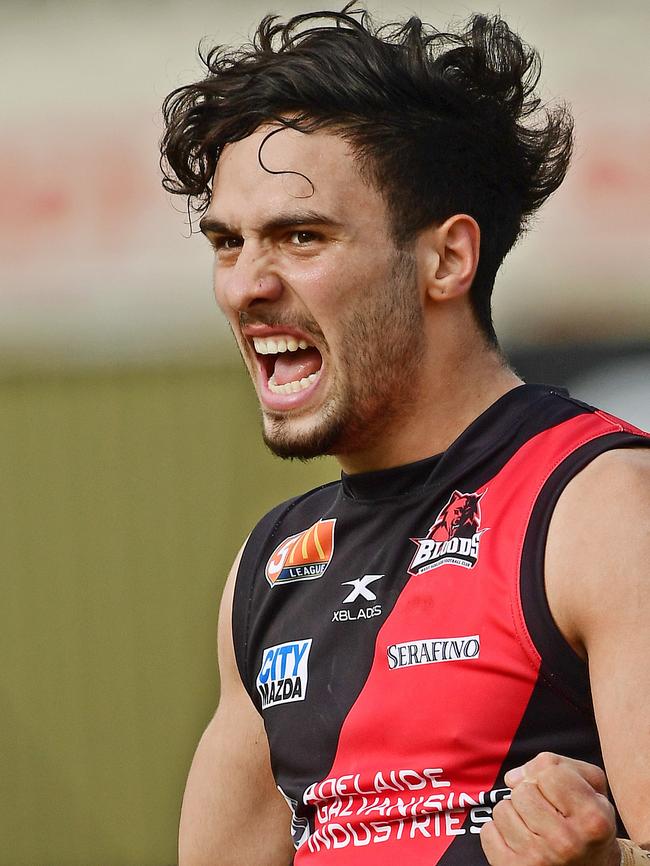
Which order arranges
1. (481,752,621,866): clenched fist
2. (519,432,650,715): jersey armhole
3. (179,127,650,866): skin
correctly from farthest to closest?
1. (179,127,650,866): skin
2. (519,432,650,715): jersey armhole
3. (481,752,621,866): clenched fist

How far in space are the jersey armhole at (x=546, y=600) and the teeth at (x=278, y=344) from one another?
0.61 m

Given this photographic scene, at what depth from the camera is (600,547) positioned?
88.6 inches

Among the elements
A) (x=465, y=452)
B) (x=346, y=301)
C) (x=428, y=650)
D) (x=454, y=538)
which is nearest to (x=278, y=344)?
(x=346, y=301)

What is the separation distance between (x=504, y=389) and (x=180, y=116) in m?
0.99

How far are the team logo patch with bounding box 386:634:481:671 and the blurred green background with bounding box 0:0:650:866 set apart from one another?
3.72 meters

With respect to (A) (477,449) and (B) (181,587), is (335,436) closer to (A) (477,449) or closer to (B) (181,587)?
(A) (477,449)

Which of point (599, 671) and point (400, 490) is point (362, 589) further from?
point (599, 671)

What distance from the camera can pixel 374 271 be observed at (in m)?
2.74

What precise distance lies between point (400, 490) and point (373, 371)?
0.77ft

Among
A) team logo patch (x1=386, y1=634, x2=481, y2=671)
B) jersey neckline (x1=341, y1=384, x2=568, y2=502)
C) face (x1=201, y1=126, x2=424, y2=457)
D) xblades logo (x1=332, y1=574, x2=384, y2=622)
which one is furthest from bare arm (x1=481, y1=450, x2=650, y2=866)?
face (x1=201, y1=126, x2=424, y2=457)

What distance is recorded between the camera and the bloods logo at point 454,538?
8.18ft

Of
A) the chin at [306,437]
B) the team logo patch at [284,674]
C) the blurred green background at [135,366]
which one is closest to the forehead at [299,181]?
the chin at [306,437]

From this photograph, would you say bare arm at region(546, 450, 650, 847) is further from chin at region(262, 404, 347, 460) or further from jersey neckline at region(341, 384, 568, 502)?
chin at region(262, 404, 347, 460)

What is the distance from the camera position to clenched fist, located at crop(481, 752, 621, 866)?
5.90 feet
